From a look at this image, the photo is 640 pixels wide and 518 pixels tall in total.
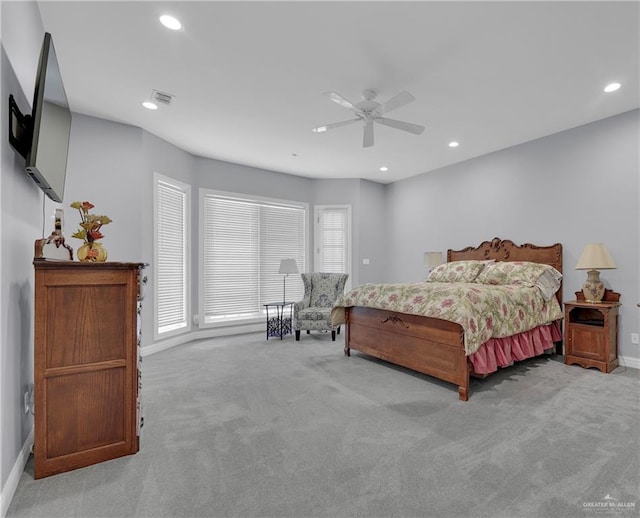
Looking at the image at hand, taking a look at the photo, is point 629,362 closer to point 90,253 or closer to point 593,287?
point 593,287

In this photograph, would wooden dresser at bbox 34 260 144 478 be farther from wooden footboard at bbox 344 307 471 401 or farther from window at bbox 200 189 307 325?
window at bbox 200 189 307 325

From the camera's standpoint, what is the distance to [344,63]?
2715 millimetres

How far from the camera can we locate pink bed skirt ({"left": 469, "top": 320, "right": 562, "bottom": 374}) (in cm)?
287

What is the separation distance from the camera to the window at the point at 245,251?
5.28m

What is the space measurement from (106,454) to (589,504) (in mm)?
2519

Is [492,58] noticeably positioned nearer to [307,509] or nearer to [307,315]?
[307,509]

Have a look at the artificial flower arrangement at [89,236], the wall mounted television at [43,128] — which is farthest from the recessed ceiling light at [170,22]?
the artificial flower arrangement at [89,236]

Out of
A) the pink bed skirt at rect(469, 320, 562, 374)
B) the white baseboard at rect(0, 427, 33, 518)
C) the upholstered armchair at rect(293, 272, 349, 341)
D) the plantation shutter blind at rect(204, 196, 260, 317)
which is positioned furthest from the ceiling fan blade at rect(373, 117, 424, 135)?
the white baseboard at rect(0, 427, 33, 518)

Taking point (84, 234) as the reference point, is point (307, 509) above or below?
below

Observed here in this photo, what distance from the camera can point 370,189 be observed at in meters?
6.52

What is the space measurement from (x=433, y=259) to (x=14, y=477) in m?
5.14

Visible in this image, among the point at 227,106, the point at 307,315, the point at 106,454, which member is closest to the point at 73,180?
the point at 227,106

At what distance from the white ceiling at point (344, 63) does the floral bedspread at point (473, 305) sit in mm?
1931

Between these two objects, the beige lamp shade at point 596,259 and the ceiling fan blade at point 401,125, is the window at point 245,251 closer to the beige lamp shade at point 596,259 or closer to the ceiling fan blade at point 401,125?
the ceiling fan blade at point 401,125
